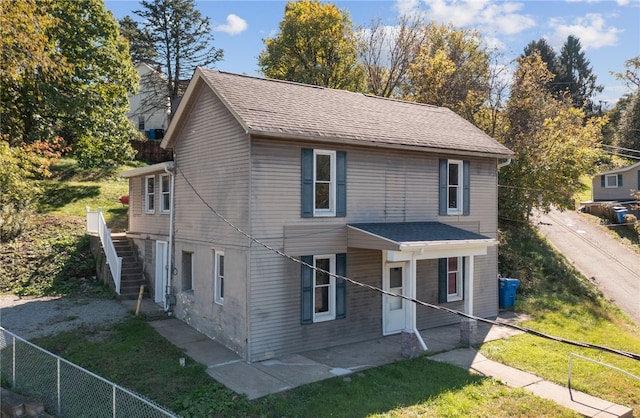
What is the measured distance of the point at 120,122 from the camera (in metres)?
29.8

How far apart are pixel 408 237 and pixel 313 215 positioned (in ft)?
8.06

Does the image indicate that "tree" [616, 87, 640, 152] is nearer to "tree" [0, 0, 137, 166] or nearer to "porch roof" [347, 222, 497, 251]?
"porch roof" [347, 222, 497, 251]

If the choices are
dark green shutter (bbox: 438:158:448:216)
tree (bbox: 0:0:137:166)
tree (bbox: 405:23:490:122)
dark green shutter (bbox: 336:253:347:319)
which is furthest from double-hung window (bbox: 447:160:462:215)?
tree (bbox: 0:0:137:166)

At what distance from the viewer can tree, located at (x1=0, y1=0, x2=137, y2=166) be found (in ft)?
82.2

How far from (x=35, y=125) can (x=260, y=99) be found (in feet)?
62.5

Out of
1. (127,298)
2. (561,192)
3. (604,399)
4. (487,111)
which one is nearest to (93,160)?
(127,298)

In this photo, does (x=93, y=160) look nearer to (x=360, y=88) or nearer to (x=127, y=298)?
(x=127, y=298)

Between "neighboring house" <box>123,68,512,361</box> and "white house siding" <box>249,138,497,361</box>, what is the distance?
31mm

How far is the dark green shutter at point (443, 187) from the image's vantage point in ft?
48.8

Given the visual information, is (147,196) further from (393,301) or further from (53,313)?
(393,301)

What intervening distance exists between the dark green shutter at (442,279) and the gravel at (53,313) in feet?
31.6

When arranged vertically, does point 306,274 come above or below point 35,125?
below

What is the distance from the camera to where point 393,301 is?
13.8 metres

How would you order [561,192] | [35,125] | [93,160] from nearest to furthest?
[561,192], [35,125], [93,160]
